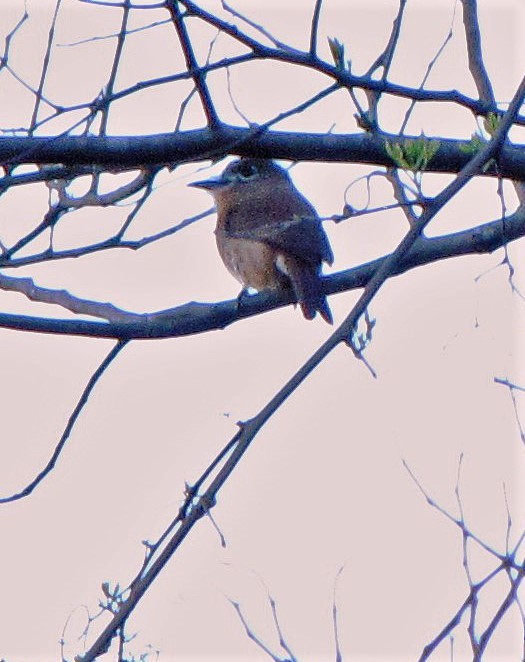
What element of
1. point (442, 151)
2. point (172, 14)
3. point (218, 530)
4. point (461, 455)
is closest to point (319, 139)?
point (442, 151)

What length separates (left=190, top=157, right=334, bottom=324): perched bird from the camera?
5.61 metres

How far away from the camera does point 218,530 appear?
7.13ft

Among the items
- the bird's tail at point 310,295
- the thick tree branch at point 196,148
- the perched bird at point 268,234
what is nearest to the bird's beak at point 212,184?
the perched bird at point 268,234

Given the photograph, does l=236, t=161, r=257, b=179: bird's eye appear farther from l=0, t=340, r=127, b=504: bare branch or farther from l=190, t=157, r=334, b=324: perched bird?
l=0, t=340, r=127, b=504: bare branch

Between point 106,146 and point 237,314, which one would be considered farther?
point 237,314

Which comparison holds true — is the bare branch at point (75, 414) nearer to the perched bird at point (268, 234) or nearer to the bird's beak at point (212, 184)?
the perched bird at point (268, 234)

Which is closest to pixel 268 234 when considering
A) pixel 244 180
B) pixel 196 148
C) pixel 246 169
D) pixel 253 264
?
pixel 253 264

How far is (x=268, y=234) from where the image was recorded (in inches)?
239

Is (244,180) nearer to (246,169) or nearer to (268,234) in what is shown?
(246,169)

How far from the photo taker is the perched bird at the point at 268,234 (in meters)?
5.61

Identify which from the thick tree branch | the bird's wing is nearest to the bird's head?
the bird's wing

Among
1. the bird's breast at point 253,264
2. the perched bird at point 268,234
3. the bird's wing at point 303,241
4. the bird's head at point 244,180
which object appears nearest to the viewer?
Result: the perched bird at point 268,234

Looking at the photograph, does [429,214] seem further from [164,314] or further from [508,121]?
[164,314]

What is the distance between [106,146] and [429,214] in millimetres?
1654
